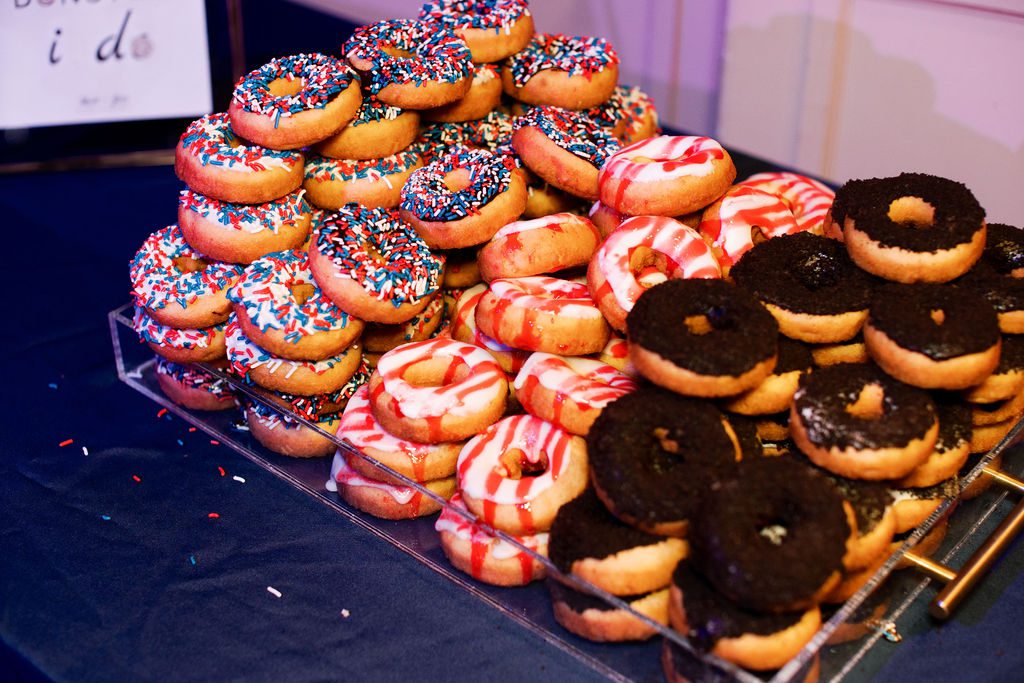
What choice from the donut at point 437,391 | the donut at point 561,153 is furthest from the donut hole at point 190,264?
the donut at point 561,153

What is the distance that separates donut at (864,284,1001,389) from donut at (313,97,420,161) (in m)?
1.50

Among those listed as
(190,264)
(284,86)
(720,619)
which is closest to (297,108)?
(284,86)

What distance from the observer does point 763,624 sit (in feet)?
6.49

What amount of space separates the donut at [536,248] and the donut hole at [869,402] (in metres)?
0.87

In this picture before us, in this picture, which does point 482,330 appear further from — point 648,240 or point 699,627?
point 699,627

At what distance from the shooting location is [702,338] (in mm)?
2229

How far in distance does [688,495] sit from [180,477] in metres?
1.53

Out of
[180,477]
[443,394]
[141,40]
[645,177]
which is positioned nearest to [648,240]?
[645,177]

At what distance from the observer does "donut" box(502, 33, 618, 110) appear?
3.21m

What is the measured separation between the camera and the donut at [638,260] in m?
2.53

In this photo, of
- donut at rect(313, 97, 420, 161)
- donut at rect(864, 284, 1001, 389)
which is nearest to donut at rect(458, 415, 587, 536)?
donut at rect(864, 284, 1001, 389)

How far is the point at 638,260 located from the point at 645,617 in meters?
0.99

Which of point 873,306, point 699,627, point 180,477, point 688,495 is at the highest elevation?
point 873,306

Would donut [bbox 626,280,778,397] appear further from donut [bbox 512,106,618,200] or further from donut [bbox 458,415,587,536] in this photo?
donut [bbox 512,106,618,200]
